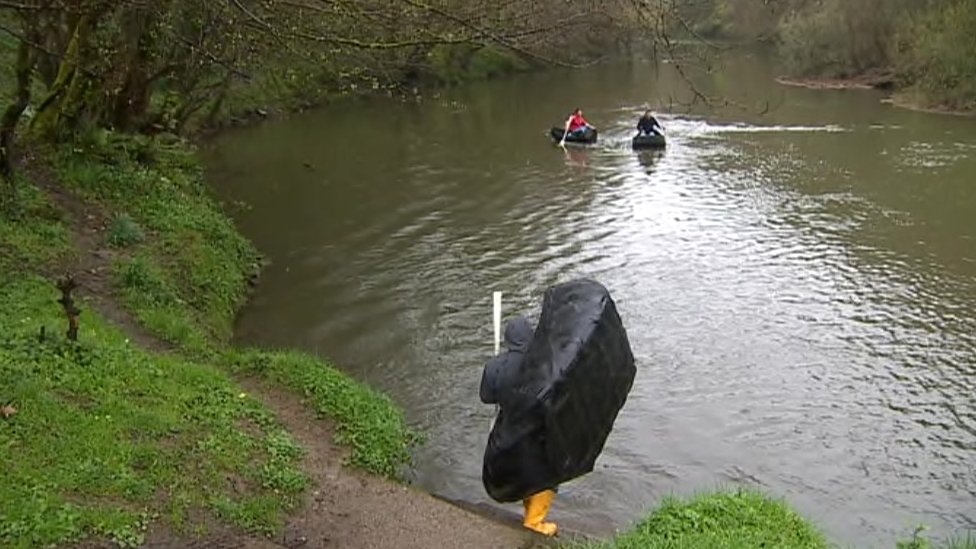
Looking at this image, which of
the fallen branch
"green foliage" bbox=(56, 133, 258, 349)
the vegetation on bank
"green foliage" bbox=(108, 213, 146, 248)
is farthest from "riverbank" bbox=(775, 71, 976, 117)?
the fallen branch

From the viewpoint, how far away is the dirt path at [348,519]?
23.5 ft

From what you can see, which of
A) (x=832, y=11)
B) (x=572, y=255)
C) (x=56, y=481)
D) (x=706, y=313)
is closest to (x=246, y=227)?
(x=572, y=255)

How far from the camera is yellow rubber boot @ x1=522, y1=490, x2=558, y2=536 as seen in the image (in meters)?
8.30

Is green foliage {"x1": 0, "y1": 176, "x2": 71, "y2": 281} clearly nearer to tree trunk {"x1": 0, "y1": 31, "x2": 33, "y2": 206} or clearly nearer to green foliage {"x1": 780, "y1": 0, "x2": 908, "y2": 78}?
tree trunk {"x1": 0, "y1": 31, "x2": 33, "y2": 206}

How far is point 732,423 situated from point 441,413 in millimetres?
3420

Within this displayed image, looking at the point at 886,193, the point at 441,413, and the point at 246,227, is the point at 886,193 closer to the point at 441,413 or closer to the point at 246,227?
the point at 246,227

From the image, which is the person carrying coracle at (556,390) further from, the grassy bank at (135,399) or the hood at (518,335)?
the grassy bank at (135,399)

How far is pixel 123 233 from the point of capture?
15.1m

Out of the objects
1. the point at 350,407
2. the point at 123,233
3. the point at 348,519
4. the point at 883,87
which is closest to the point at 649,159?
the point at 123,233

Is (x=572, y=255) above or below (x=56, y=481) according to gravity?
below

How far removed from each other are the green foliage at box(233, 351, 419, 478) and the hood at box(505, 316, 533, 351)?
2174 millimetres

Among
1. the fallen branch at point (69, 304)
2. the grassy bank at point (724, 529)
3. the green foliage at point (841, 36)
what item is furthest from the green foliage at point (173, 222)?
the green foliage at point (841, 36)

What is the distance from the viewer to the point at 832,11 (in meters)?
50.6

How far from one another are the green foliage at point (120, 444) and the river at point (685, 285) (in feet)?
7.50
